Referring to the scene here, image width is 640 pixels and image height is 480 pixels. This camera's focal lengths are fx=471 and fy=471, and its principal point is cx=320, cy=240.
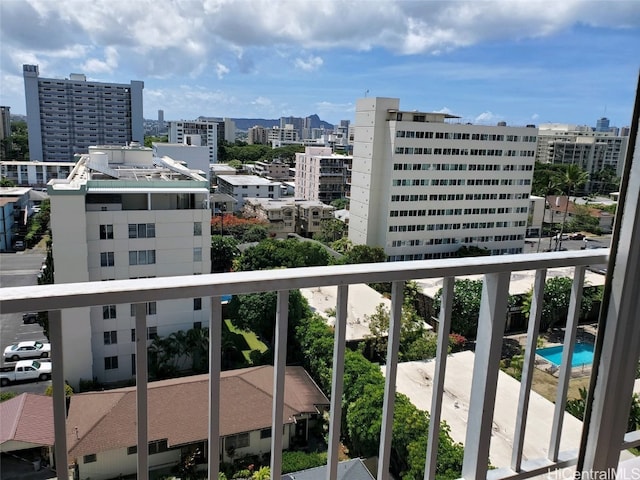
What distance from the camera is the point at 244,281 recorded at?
0.77m

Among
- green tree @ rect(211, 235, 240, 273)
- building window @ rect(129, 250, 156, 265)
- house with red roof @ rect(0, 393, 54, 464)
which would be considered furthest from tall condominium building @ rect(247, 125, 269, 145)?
house with red roof @ rect(0, 393, 54, 464)

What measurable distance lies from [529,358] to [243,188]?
91.5 feet

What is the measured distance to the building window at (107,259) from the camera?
274 inches

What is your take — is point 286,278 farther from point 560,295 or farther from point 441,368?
point 560,295

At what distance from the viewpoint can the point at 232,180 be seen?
2934 centimetres

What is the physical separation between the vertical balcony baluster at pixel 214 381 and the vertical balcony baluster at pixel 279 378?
100mm

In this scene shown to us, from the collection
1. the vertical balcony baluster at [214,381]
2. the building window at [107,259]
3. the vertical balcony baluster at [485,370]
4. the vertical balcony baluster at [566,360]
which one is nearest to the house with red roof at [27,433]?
the vertical balcony baluster at [214,381]

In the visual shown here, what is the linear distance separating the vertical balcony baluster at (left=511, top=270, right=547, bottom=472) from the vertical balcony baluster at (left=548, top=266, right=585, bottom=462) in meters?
0.10

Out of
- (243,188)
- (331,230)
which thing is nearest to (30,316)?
(331,230)

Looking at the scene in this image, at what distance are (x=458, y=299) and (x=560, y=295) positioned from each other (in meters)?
2.20

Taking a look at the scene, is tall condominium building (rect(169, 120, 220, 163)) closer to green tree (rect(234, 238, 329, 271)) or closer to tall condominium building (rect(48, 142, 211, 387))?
green tree (rect(234, 238, 329, 271))

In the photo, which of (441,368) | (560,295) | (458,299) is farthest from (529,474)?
(458,299)

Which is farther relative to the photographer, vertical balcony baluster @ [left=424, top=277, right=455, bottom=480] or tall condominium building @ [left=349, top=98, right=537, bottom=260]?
tall condominium building @ [left=349, top=98, right=537, bottom=260]

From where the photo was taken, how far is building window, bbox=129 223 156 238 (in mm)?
7737
